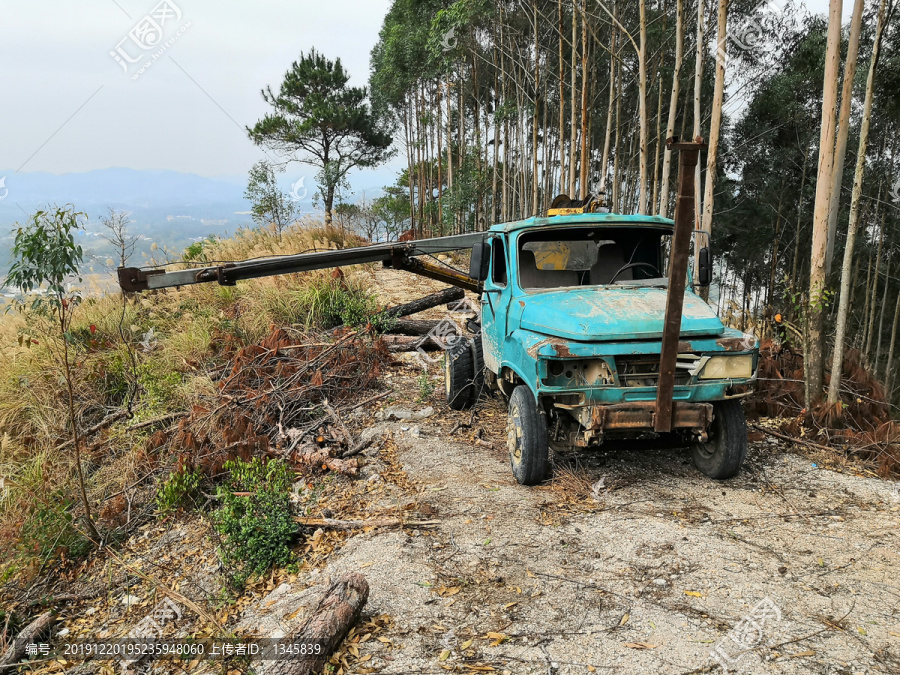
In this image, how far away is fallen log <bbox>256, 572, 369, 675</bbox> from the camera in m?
2.62

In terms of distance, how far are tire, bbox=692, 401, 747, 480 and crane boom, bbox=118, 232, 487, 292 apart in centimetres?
300

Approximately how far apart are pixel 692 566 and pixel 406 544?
1855 mm

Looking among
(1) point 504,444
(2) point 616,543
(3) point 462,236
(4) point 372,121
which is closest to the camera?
(2) point 616,543

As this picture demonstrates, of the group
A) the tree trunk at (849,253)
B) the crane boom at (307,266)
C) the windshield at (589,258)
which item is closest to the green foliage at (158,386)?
the crane boom at (307,266)

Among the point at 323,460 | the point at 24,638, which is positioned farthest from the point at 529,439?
the point at 24,638

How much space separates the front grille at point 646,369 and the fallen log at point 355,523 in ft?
5.80

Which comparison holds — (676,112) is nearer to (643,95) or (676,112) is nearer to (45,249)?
(643,95)

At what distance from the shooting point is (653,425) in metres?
3.86

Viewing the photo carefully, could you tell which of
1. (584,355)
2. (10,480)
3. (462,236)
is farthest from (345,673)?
(10,480)

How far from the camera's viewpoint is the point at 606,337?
3.85 meters

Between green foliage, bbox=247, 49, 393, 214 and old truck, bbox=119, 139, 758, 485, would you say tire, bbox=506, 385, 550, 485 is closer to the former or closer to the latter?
old truck, bbox=119, 139, 758, 485

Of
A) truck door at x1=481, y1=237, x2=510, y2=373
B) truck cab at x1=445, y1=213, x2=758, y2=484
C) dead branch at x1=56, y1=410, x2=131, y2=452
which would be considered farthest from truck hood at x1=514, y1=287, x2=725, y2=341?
dead branch at x1=56, y1=410, x2=131, y2=452

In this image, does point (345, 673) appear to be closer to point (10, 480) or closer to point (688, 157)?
point (688, 157)

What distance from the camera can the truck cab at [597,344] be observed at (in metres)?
3.87
